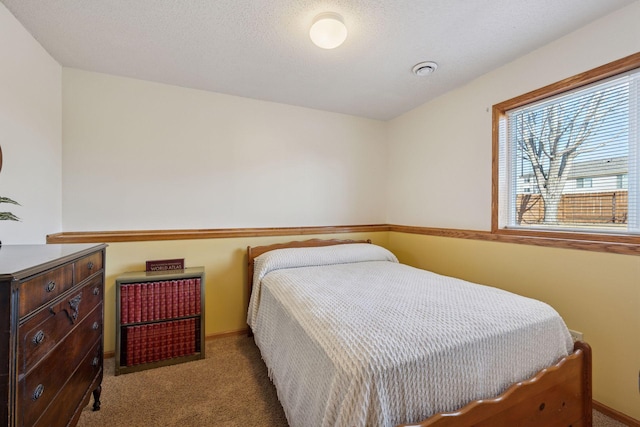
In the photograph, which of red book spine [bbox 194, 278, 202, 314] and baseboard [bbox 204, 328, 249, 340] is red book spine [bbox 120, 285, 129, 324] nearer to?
red book spine [bbox 194, 278, 202, 314]

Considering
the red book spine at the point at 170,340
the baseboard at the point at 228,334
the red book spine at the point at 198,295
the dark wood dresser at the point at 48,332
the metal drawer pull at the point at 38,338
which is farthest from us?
the baseboard at the point at 228,334

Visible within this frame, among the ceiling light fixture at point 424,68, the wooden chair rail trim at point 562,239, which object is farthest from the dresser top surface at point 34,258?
the wooden chair rail trim at point 562,239

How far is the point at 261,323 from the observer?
198 cm

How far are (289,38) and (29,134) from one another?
5.76 ft

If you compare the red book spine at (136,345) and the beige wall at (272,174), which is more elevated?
the beige wall at (272,174)

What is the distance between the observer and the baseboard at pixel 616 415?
4.86 feet

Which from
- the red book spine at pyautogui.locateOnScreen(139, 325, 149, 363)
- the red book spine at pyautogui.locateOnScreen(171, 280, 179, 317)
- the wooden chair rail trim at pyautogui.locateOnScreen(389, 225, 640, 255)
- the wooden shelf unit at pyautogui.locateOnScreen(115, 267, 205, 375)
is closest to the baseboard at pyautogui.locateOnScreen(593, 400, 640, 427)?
the wooden chair rail trim at pyautogui.locateOnScreen(389, 225, 640, 255)

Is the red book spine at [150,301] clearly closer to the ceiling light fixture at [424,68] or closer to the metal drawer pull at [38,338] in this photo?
the metal drawer pull at [38,338]

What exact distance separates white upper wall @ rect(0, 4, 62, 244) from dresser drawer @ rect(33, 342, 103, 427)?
834 millimetres

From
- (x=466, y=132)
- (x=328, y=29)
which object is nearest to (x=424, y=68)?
(x=466, y=132)

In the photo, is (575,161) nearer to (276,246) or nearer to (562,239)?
(562,239)

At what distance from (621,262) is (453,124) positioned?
1.54m

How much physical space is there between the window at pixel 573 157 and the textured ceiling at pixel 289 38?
0.37 metres

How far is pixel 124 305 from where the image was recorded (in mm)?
1978
